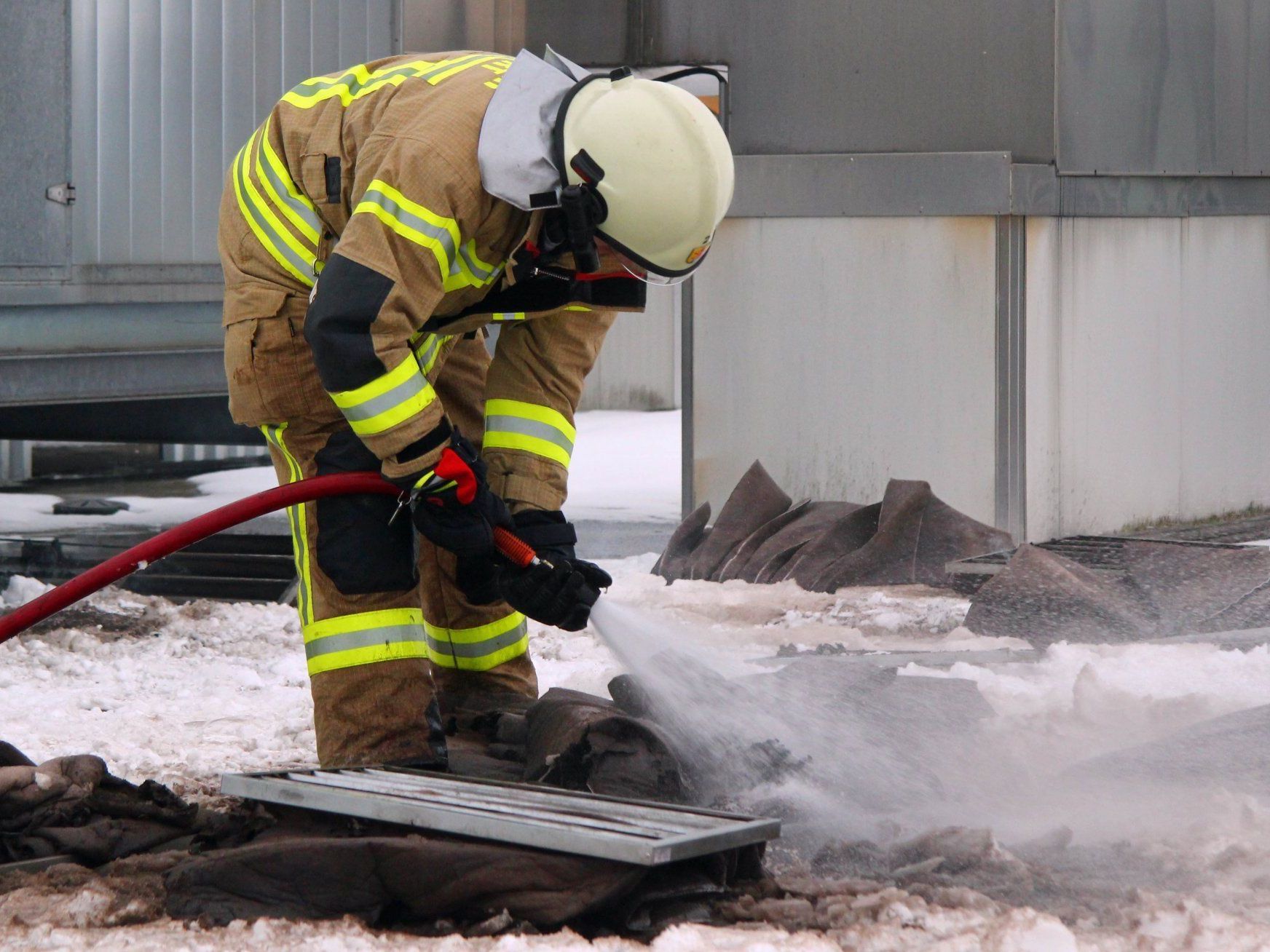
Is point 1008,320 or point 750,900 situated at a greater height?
point 1008,320

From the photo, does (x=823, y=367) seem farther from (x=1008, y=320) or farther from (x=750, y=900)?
(x=750, y=900)

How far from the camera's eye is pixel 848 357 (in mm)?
6668

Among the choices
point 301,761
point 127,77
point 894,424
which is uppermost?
point 127,77

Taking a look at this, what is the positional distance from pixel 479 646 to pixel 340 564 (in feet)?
Answer: 2.27

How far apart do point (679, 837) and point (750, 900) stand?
0.72 ft

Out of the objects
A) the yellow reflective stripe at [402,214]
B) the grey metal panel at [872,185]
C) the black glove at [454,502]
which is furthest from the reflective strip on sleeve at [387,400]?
the grey metal panel at [872,185]

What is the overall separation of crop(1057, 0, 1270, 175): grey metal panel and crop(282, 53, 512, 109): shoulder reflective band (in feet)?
11.9

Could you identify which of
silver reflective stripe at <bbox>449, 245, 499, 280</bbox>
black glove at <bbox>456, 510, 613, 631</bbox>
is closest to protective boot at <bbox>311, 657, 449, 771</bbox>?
black glove at <bbox>456, 510, 613, 631</bbox>

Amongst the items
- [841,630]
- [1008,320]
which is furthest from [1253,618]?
[1008,320]

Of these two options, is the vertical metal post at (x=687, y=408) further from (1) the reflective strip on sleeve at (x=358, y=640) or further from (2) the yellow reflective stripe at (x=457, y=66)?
(1) the reflective strip on sleeve at (x=358, y=640)

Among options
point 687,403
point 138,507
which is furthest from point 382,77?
point 138,507

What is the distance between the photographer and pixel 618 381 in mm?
13641

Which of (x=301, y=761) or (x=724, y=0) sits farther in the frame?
(x=724, y=0)

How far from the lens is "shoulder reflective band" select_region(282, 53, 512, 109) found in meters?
3.28
